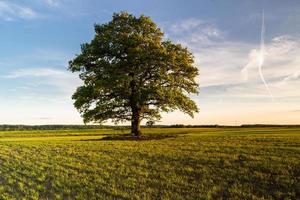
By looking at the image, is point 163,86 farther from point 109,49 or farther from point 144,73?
point 109,49

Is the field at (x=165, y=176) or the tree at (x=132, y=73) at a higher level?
the tree at (x=132, y=73)

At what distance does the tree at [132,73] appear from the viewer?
142 ft

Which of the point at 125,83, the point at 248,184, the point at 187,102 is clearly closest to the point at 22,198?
the point at 248,184

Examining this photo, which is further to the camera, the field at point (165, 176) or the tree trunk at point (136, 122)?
the tree trunk at point (136, 122)

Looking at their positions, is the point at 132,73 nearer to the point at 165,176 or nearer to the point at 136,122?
the point at 136,122

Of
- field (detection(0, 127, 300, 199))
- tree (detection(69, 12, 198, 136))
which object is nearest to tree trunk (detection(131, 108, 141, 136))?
tree (detection(69, 12, 198, 136))

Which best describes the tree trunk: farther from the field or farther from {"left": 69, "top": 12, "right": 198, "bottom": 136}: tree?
the field

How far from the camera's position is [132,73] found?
4494 cm

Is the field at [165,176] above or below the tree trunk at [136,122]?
below

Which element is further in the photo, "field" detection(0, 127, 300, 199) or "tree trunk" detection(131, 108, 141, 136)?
"tree trunk" detection(131, 108, 141, 136)

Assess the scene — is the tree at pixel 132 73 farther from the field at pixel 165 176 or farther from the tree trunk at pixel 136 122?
the field at pixel 165 176

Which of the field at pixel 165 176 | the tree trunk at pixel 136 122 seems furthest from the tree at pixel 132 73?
the field at pixel 165 176

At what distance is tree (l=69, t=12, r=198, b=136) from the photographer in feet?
142

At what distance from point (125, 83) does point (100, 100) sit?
4228 mm
